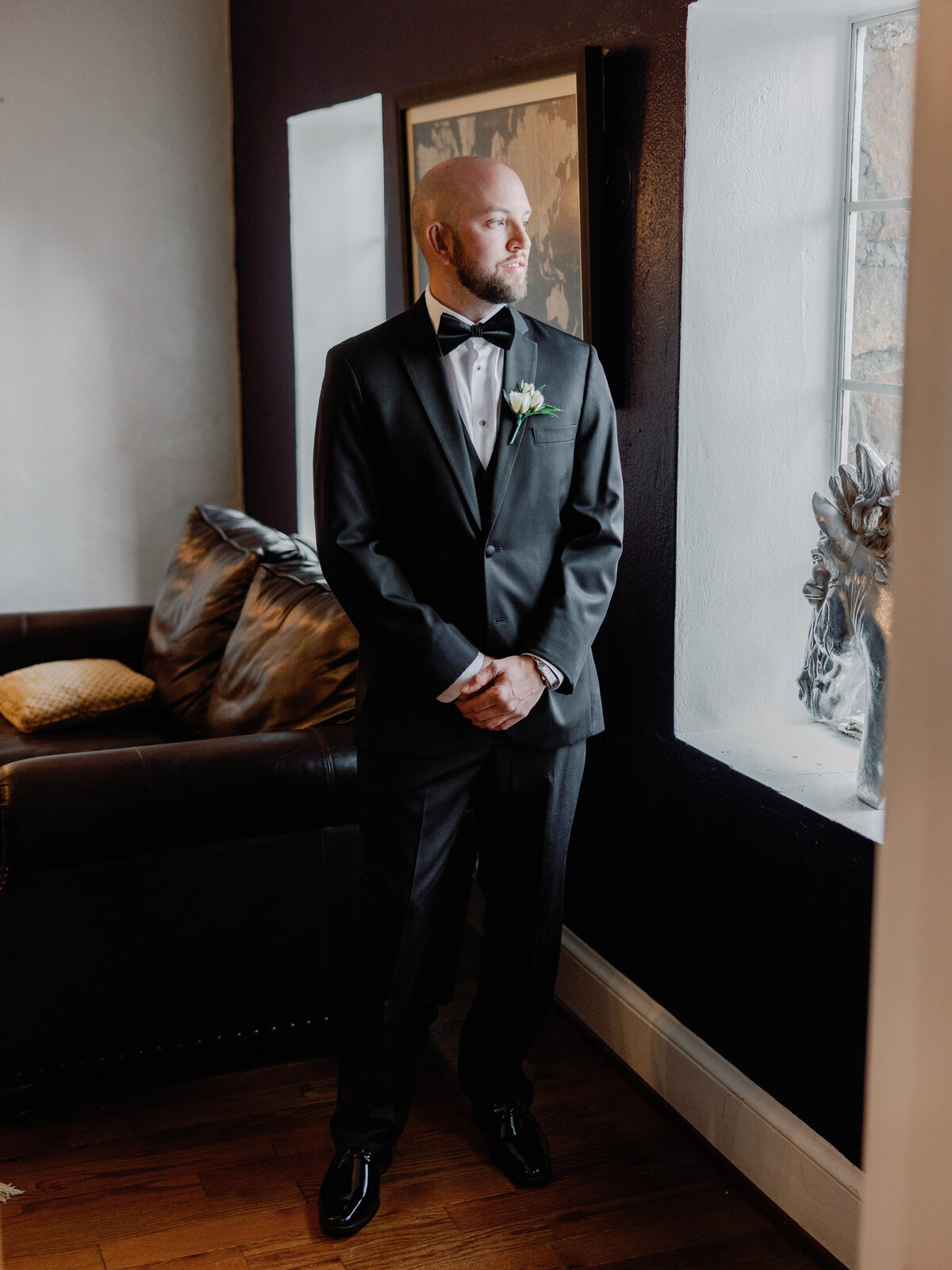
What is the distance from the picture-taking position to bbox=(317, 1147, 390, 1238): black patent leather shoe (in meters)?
2.09

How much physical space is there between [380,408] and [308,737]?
76cm

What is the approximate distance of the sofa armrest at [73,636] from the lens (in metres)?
3.70

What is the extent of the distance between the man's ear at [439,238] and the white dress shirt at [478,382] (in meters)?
0.09

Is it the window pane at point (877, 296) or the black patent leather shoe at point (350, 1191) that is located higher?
the window pane at point (877, 296)

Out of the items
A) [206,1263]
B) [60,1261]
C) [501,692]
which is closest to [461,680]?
[501,692]

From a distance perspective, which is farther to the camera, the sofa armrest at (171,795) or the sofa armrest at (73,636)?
the sofa armrest at (73,636)

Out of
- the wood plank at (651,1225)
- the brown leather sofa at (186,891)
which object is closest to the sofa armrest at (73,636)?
the brown leather sofa at (186,891)

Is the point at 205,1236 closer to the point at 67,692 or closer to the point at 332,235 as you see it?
the point at 67,692

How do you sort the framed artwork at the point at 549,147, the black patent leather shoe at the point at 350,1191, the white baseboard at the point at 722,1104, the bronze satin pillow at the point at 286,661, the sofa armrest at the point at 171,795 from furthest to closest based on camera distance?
the bronze satin pillow at the point at 286,661, the framed artwork at the point at 549,147, the sofa armrest at the point at 171,795, the black patent leather shoe at the point at 350,1191, the white baseboard at the point at 722,1104

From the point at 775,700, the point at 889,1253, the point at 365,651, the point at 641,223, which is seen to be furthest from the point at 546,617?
the point at 889,1253

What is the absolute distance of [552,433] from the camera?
2096mm

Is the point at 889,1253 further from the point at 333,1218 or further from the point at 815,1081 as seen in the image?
the point at 333,1218

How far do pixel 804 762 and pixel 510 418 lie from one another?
0.82 m

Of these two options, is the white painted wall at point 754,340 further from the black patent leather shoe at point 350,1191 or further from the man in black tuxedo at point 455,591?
the black patent leather shoe at point 350,1191
